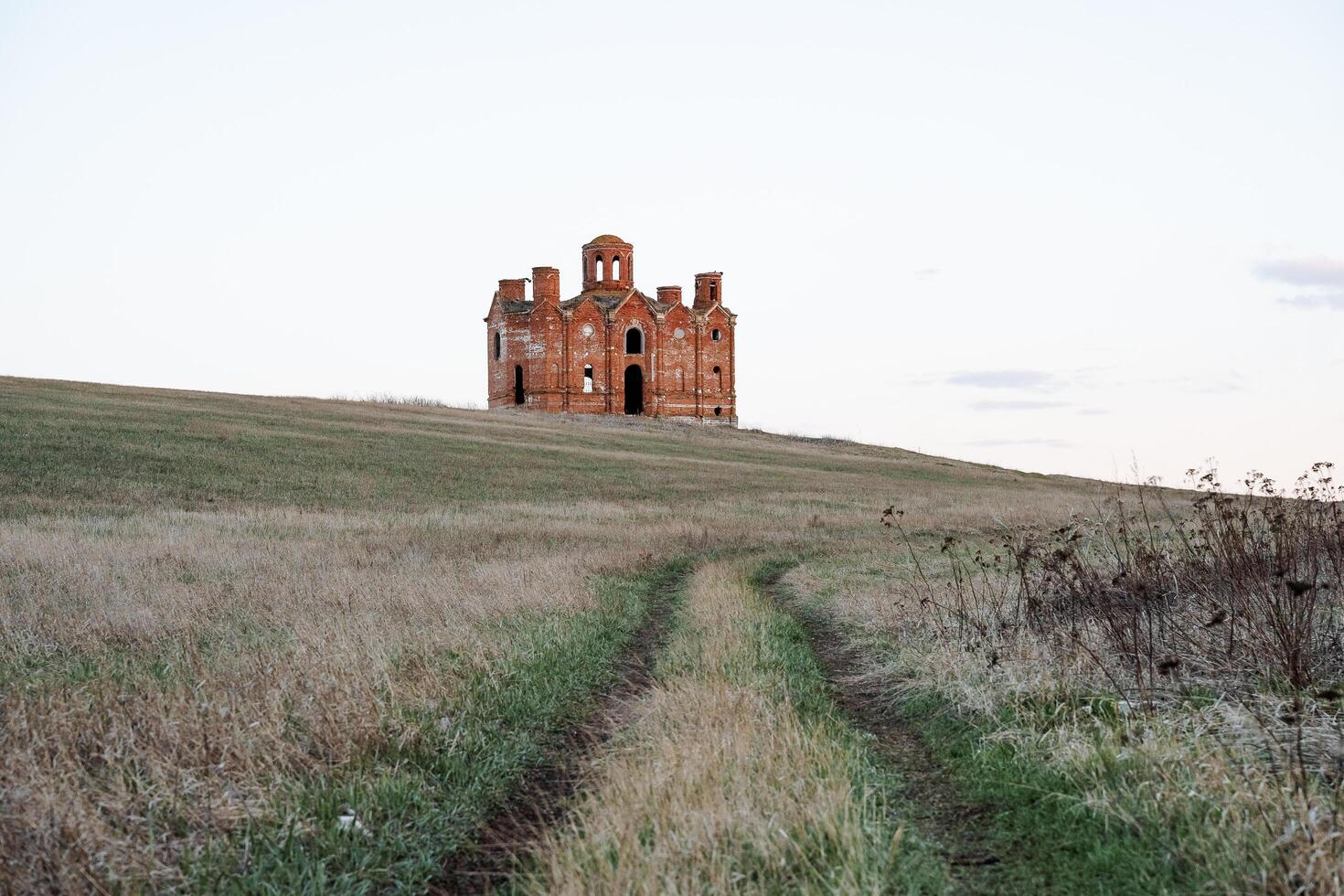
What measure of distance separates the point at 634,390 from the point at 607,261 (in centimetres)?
868

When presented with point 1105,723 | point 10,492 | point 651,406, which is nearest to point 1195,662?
point 1105,723

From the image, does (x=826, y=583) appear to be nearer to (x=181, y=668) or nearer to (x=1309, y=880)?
(x=181, y=668)

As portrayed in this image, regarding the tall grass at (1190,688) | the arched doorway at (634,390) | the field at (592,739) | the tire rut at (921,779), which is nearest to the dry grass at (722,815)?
the field at (592,739)

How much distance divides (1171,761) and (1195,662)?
232 cm

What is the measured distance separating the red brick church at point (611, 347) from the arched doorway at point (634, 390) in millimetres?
60

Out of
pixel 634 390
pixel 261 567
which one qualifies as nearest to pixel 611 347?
pixel 634 390

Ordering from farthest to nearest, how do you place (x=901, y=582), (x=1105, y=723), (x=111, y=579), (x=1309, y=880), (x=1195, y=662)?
(x=901, y=582) < (x=111, y=579) < (x=1195, y=662) < (x=1105, y=723) < (x=1309, y=880)

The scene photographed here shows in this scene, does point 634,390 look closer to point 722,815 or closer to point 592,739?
point 592,739

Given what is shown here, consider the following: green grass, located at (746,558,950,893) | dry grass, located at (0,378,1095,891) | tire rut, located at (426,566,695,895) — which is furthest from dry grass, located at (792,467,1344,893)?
tire rut, located at (426,566,695,895)

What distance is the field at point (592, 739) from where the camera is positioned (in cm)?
469

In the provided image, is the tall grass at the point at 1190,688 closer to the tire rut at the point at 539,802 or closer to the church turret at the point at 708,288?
the tire rut at the point at 539,802

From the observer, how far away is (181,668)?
27.3 feet

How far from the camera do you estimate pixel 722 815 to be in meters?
4.86

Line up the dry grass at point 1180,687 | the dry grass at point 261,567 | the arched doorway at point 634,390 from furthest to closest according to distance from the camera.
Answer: the arched doorway at point 634,390, the dry grass at point 261,567, the dry grass at point 1180,687
